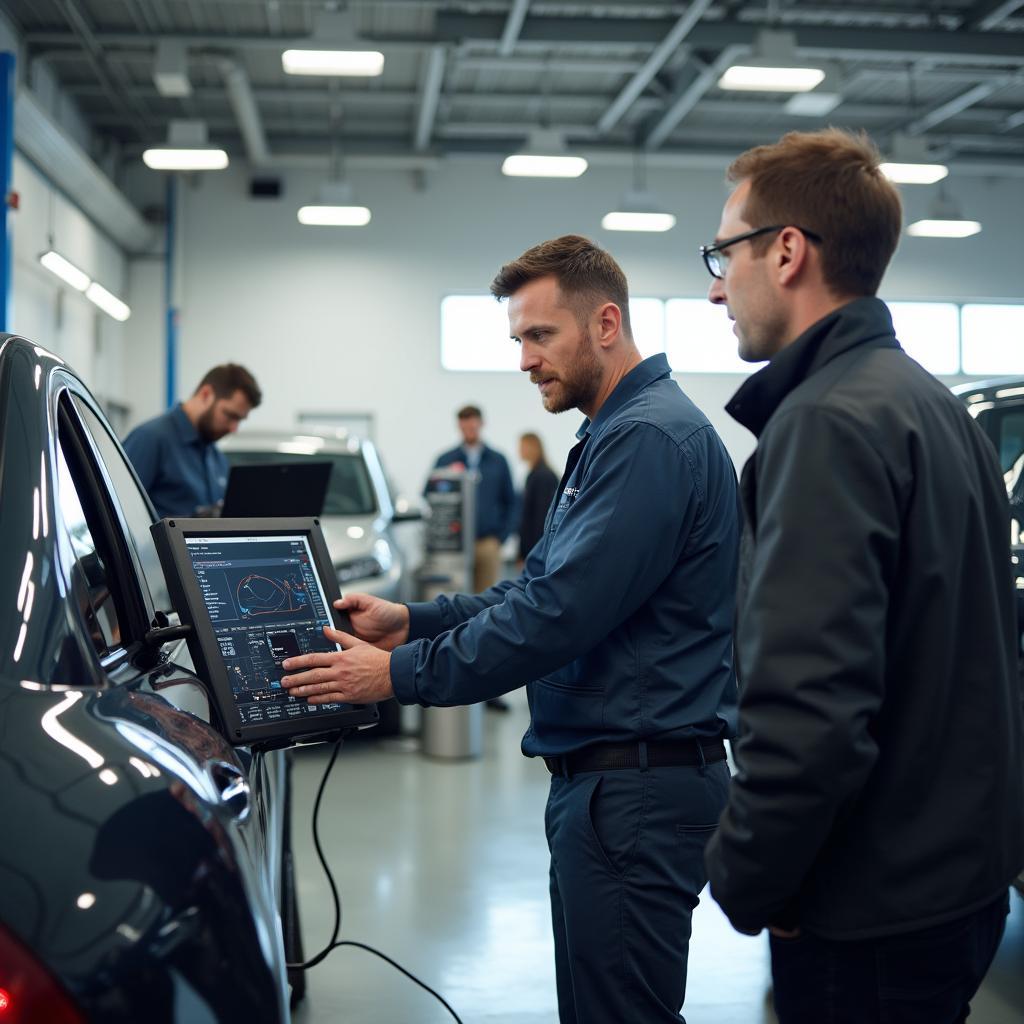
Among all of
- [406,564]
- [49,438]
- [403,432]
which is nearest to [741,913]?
[49,438]

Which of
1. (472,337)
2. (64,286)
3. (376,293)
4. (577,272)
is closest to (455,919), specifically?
(577,272)

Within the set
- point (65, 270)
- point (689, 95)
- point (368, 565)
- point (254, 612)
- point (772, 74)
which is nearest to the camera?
point (254, 612)

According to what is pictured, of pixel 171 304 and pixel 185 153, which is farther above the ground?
pixel 185 153

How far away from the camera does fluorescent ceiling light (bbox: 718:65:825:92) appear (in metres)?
9.13

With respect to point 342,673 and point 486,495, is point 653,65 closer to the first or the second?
point 486,495

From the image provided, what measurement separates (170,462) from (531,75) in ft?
29.8

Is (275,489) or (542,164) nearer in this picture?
(275,489)

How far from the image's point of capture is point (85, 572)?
4.73ft

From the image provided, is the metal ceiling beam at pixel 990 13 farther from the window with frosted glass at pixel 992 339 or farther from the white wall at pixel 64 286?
the white wall at pixel 64 286

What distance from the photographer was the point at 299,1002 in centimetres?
321

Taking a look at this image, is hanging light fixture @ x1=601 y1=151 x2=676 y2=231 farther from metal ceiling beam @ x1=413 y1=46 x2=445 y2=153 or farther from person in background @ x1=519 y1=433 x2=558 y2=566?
person in background @ x1=519 y1=433 x2=558 y2=566

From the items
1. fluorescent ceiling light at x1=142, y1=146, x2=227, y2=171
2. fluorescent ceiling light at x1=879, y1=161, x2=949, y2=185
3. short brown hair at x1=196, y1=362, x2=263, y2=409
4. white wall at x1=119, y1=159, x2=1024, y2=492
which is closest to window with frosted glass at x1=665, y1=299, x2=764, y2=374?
white wall at x1=119, y1=159, x2=1024, y2=492

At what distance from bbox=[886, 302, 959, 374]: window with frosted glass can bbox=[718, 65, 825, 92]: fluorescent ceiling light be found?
6.43 metres

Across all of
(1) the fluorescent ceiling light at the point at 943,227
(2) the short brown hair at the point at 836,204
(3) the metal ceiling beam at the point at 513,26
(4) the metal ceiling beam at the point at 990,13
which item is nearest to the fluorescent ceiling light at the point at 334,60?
(3) the metal ceiling beam at the point at 513,26
